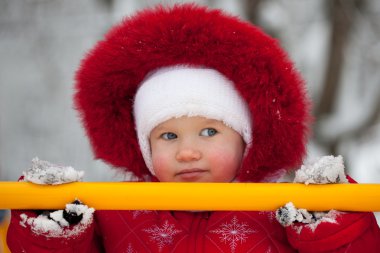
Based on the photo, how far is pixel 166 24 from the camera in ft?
5.98

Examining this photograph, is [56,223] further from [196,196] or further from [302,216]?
[302,216]

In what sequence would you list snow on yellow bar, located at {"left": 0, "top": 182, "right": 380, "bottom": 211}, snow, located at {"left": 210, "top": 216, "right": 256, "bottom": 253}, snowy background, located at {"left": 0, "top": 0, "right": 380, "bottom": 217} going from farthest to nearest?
snowy background, located at {"left": 0, "top": 0, "right": 380, "bottom": 217}, snow, located at {"left": 210, "top": 216, "right": 256, "bottom": 253}, snow on yellow bar, located at {"left": 0, "top": 182, "right": 380, "bottom": 211}

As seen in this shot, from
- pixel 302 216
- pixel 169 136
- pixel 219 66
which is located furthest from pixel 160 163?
pixel 302 216

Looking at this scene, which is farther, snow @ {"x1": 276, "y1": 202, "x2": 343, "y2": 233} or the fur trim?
the fur trim

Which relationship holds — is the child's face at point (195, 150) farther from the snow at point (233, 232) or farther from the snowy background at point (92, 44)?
the snowy background at point (92, 44)

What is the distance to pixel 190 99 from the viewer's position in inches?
69.2

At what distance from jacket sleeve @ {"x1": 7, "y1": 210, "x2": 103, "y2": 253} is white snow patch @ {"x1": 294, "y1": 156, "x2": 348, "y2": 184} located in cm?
50

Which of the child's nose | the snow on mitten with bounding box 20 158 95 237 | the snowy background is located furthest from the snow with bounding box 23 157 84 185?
the snowy background

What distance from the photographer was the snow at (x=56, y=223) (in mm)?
1501

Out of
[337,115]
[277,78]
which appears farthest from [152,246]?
[337,115]

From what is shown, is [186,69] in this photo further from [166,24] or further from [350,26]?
[350,26]

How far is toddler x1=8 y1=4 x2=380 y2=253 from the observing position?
1.73 meters

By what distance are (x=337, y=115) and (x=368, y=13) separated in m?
0.70

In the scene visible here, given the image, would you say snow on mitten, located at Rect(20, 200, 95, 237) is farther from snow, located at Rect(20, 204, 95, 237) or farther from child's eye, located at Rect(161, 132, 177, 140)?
child's eye, located at Rect(161, 132, 177, 140)
